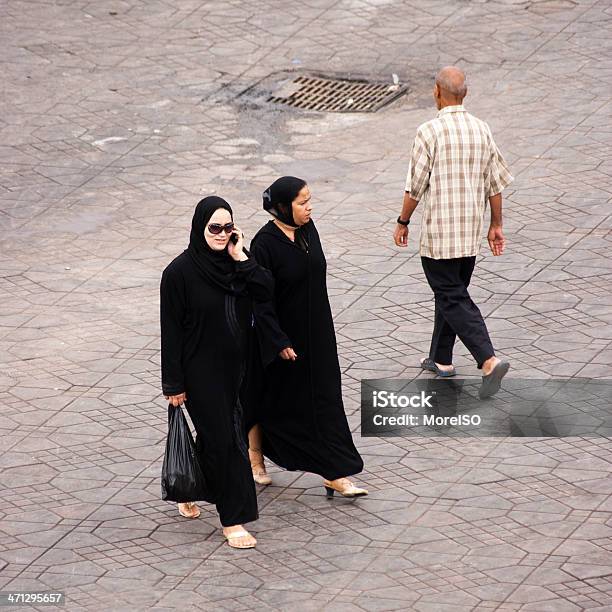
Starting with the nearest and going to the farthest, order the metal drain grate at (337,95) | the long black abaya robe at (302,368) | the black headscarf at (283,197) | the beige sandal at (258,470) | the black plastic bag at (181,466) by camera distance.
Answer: the black plastic bag at (181,466) → the black headscarf at (283,197) → the long black abaya robe at (302,368) → the beige sandal at (258,470) → the metal drain grate at (337,95)

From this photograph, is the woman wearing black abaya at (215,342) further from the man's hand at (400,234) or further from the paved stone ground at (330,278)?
the man's hand at (400,234)

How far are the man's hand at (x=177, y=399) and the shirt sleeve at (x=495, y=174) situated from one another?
256 cm

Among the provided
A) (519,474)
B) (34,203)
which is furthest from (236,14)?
(519,474)

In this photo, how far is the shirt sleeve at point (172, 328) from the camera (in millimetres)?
7180

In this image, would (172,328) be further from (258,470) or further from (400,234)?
(400,234)

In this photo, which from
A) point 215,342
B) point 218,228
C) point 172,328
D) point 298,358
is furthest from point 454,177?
point 172,328

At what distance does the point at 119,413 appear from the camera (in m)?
8.76

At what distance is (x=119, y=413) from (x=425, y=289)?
100 inches

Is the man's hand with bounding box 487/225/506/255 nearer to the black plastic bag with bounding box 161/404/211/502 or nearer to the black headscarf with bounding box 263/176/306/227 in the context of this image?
the black headscarf with bounding box 263/176/306/227

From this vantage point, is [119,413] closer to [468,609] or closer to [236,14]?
[468,609]

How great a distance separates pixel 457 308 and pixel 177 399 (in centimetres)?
221

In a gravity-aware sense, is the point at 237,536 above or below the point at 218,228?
below

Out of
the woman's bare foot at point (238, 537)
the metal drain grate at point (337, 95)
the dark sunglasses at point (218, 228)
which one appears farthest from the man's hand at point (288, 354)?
the metal drain grate at point (337, 95)

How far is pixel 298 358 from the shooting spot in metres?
7.67
